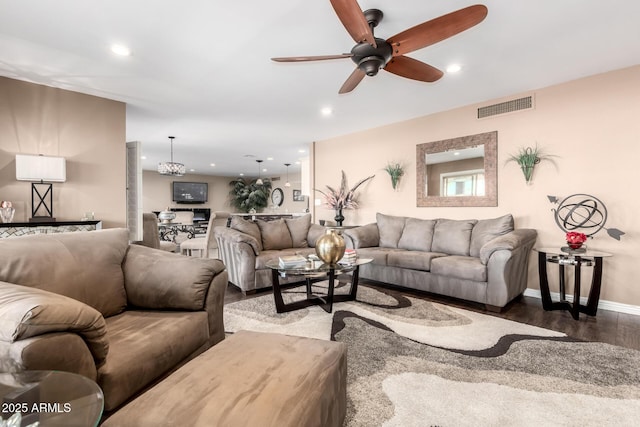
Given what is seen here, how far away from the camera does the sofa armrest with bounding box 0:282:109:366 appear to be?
92cm

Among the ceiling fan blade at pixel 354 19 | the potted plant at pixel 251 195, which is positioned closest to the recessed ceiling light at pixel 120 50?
the ceiling fan blade at pixel 354 19

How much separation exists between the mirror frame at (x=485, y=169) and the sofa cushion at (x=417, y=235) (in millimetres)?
461

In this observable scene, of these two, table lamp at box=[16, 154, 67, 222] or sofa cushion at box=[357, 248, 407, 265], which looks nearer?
table lamp at box=[16, 154, 67, 222]

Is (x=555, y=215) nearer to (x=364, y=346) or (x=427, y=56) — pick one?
(x=427, y=56)

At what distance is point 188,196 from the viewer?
11523 mm

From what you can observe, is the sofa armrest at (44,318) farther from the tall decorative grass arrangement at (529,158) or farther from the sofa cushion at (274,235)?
the tall decorative grass arrangement at (529,158)

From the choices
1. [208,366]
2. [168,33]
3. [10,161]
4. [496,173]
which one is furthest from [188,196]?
[208,366]

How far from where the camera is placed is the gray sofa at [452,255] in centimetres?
305

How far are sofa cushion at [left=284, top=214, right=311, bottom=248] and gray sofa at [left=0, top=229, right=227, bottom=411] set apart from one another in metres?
2.62

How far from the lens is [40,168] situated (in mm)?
3312

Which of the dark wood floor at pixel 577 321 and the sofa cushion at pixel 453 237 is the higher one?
the sofa cushion at pixel 453 237

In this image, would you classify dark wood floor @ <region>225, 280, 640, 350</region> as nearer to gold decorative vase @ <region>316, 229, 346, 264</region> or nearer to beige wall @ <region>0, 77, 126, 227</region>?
gold decorative vase @ <region>316, 229, 346, 264</region>

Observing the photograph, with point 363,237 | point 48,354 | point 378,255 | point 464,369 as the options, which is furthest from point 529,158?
point 48,354

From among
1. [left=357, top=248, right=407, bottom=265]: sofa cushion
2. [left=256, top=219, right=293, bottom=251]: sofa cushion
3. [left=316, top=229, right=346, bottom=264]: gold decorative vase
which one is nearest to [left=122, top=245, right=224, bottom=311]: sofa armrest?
[left=316, top=229, right=346, bottom=264]: gold decorative vase
